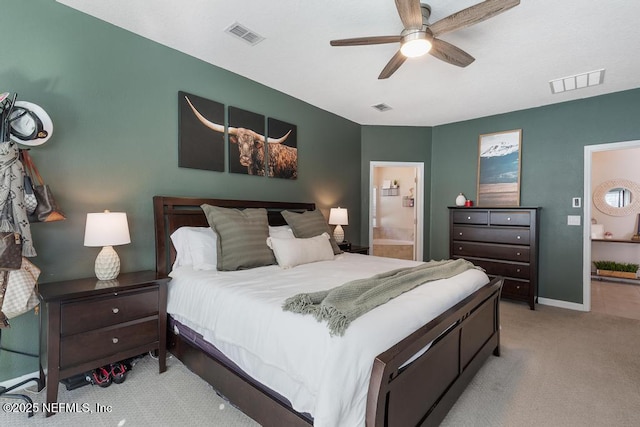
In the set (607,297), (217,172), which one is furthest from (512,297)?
(217,172)

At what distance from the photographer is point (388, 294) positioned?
66.3 inches

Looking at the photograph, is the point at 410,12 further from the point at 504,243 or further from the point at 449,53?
the point at 504,243

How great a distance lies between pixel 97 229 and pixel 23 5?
1665 mm

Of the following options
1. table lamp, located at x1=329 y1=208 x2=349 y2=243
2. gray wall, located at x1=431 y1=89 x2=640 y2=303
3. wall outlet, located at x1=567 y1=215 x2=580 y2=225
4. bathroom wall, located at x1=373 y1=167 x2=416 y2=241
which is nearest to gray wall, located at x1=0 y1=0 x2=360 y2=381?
table lamp, located at x1=329 y1=208 x2=349 y2=243

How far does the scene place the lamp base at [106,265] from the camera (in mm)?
2164

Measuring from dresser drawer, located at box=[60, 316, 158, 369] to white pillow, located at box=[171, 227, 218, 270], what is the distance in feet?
1.66

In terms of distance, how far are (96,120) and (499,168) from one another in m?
5.08

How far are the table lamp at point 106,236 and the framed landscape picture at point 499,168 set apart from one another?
4805 millimetres

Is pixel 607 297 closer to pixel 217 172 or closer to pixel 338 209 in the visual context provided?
pixel 338 209

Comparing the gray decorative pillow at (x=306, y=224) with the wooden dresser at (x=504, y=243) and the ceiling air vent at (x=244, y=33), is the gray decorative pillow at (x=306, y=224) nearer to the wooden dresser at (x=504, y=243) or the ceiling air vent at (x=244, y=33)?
the ceiling air vent at (x=244, y=33)

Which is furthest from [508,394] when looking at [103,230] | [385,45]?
[103,230]

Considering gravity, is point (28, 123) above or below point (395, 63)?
below

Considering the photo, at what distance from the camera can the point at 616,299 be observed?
4.33 metres

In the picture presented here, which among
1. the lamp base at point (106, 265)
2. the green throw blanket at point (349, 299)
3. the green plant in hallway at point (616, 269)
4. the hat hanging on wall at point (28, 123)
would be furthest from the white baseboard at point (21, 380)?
the green plant in hallway at point (616, 269)
